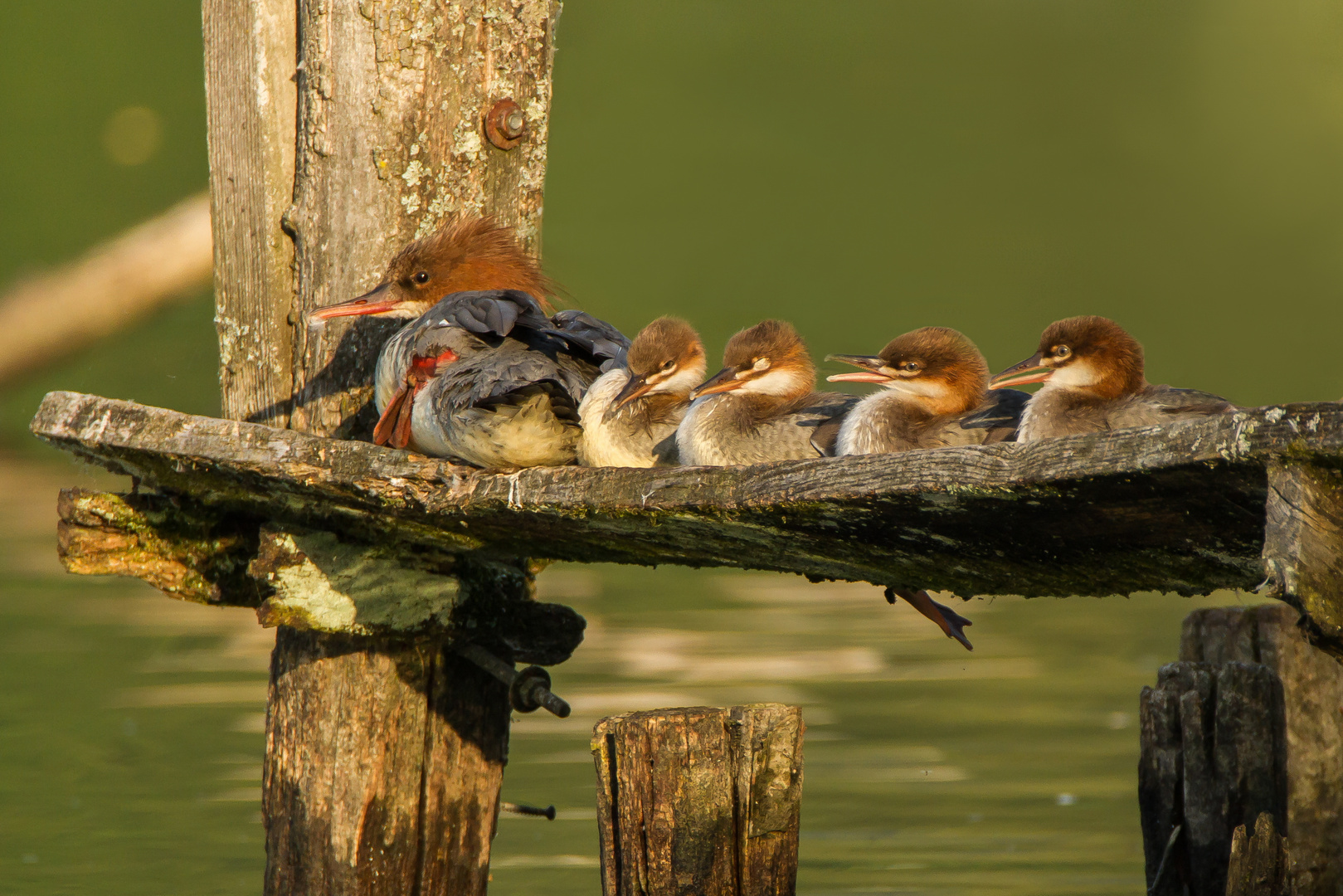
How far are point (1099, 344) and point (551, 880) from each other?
3.50m

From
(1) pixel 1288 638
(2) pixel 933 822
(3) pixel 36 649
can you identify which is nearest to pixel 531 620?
(1) pixel 1288 638

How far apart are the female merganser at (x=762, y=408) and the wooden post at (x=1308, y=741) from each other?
1.77 m

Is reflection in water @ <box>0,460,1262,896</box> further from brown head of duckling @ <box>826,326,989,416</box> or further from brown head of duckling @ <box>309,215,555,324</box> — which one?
brown head of duckling @ <box>826,326,989,416</box>

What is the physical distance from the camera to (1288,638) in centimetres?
432

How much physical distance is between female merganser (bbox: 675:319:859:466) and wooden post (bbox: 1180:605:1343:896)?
5.80 ft

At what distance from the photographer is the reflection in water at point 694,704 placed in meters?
5.84

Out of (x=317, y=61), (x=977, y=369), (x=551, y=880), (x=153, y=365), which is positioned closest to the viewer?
(x=977, y=369)

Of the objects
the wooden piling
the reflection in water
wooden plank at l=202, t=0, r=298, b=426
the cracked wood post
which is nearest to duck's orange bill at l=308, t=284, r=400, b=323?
the cracked wood post

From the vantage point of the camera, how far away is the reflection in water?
5.84 metres

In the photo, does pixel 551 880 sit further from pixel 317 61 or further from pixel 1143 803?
pixel 317 61

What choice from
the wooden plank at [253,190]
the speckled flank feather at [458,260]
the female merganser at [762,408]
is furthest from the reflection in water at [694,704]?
the female merganser at [762,408]

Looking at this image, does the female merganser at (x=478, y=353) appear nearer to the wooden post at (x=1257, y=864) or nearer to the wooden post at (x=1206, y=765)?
the wooden post at (x=1257, y=864)

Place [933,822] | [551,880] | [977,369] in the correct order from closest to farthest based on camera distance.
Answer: [977,369]
[551,880]
[933,822]

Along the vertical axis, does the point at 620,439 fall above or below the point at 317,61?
below
